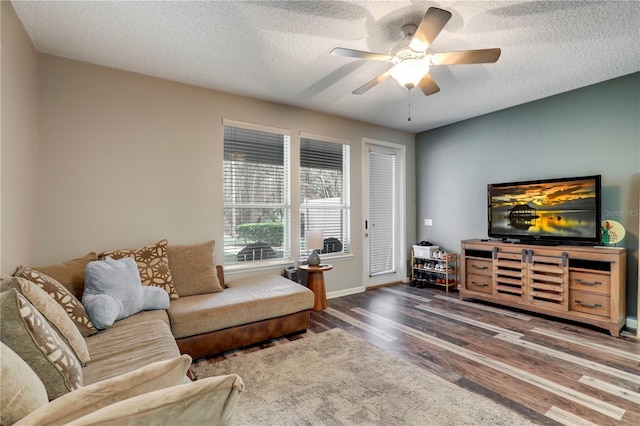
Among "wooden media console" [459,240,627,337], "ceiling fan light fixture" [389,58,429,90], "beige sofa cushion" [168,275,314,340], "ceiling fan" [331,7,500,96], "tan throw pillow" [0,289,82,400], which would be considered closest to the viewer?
"tan throw pillow" [0,289,82,400]

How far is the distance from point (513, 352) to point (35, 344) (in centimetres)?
325

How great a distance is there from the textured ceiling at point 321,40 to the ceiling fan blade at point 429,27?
0.30 meters

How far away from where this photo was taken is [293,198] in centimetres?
401

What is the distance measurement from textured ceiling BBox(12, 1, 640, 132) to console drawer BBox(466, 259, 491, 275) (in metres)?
2.18

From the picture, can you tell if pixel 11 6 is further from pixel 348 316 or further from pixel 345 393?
pixel 348 316

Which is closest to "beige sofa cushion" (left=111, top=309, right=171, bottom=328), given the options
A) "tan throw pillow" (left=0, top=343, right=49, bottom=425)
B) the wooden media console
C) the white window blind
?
"tan throw pillow" (left=0, top=343, right=49, bottom=425)

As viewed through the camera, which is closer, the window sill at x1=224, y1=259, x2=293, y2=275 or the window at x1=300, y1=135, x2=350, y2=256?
the window sill at x1=224, y1=259, x2=293, y2=275

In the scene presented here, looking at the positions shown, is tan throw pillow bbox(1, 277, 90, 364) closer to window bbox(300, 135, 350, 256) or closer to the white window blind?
window bbox(300, 135, 350, 256)

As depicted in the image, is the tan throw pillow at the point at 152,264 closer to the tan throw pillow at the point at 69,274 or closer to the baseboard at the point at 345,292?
the tan throw pillow at the point at 69,274

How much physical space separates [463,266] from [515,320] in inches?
37.9

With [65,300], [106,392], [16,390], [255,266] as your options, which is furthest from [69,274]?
[106,392]

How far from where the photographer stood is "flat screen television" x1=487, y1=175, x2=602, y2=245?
10.8ft

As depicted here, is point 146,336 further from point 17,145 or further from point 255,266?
point 255,266

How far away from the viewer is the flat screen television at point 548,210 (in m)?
3.29
